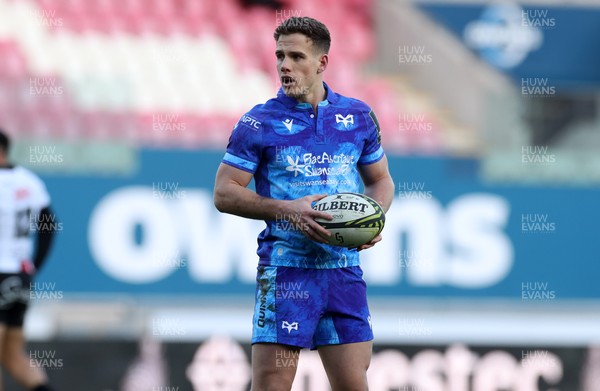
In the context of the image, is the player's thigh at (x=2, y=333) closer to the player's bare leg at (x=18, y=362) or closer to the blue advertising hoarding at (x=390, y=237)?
the player's bare leg at (x=18, y=362)

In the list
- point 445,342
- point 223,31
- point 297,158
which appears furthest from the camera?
point 223,31

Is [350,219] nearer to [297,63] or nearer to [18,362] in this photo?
[297,63]

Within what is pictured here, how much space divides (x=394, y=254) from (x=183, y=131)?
2.88 metres

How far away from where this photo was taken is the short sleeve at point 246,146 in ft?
15.9

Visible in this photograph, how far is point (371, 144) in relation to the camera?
5.10 meters

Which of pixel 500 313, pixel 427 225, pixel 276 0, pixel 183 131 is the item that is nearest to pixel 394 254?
pixel 427 225

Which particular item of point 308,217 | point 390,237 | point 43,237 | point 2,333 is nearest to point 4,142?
point 43,237

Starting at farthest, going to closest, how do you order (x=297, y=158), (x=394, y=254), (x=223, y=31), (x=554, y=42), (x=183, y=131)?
1. (x=554, y=42)
2. (x=223, y=31)
3. (x=183, y=131)
4. (x=394, y=254)
5. (x=297, y=158)

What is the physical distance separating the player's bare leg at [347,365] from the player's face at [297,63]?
1.10m

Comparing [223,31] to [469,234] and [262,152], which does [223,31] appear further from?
[262,152]

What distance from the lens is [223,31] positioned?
546 inches

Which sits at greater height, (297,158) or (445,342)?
(297,158)

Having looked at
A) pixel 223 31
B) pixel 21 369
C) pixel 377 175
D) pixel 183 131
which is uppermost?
pixel 223 31

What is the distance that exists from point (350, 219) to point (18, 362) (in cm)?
421
